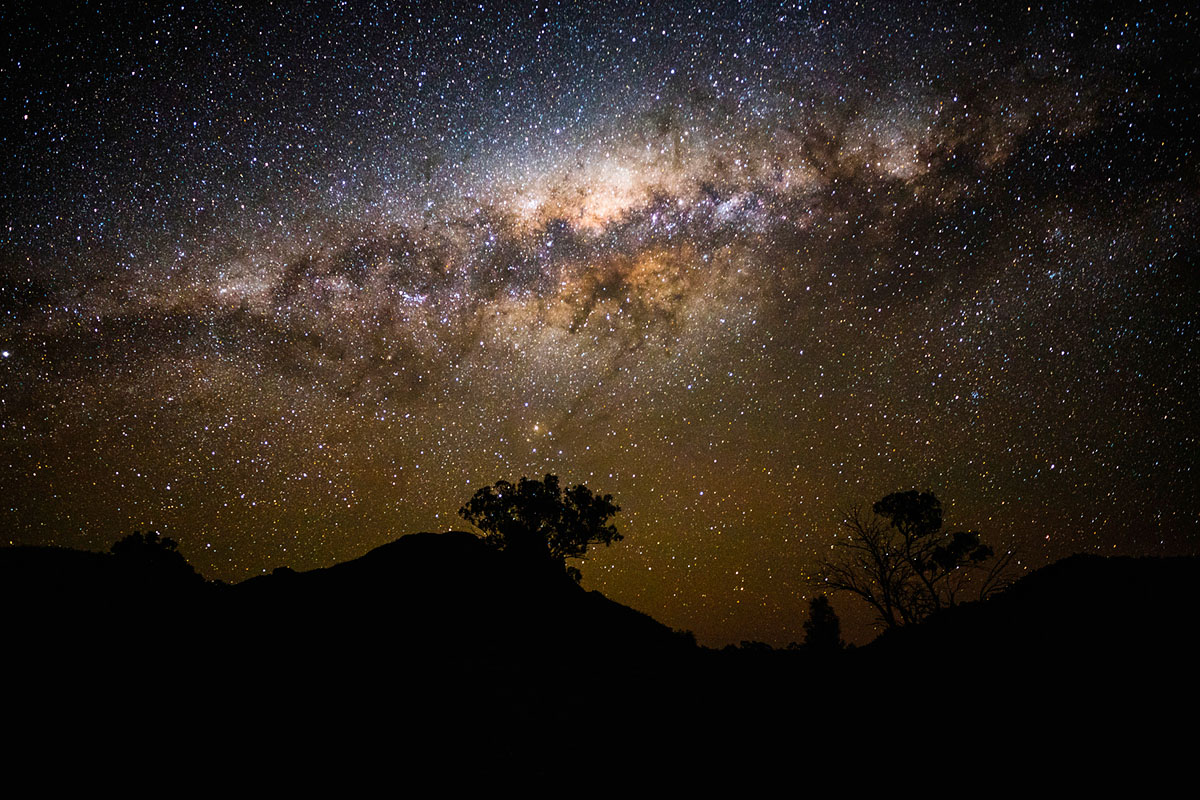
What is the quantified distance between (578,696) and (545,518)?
76.5ft

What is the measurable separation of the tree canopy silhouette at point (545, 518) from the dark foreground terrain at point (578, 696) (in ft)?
56.2

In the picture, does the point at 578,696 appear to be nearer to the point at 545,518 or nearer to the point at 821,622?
the point at 545,518

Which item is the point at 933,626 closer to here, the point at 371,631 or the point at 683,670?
the point at 683,670

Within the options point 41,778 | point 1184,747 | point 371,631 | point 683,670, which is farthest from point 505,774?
point 371,631

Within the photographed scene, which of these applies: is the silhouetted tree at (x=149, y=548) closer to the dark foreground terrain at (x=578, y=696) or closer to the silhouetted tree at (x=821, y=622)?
the dark foreground terrain at (x=578, y=696)

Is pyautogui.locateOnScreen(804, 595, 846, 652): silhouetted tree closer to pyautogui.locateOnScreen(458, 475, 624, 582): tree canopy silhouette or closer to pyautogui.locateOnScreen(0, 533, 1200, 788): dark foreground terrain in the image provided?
pyautogui.locateOnScreen(458, 475, 624, 582): tree canopy silhouette

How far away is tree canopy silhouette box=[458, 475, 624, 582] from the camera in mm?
33844

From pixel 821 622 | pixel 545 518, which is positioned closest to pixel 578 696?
pixel 545 518

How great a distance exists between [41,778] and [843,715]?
13.4 m

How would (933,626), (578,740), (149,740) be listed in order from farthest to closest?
(933,626) < (578,740) < (149,740)

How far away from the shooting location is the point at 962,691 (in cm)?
830

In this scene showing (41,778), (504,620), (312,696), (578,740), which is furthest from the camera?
(504,620)

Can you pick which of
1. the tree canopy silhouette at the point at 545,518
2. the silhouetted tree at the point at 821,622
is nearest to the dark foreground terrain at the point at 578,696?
the tree canopy silhouette at the point at 545,518

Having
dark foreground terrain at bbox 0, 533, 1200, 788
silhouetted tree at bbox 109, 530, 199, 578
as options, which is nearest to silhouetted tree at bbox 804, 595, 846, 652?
dark foreground terrain at bbox 0, 533, 1200, 788
